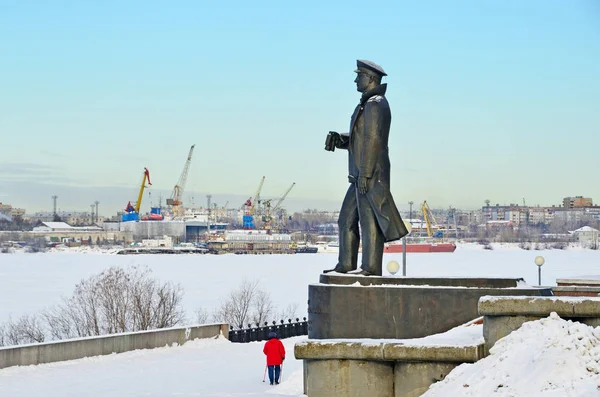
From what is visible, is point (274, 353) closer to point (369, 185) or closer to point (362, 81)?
point (369, 185)

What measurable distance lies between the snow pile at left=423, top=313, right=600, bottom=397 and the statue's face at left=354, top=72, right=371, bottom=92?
198 inches

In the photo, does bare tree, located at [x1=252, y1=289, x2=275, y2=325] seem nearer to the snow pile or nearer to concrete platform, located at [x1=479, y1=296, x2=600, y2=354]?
concrete platform, located at [x1=479, y1=296, x2=600, y2=354]

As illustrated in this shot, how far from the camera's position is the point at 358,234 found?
1241cm

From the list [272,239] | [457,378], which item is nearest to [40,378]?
[457,378]

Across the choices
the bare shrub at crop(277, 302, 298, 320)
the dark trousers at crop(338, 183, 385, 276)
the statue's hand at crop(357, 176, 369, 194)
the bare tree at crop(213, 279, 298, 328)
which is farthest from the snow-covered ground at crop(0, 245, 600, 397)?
the bare shrub at crop(277, 302, 298, 320)

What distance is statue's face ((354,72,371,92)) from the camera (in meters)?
12.4

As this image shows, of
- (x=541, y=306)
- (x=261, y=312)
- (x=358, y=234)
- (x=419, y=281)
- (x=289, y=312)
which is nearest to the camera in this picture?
(x=541, y=306)

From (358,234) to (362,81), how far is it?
2.11 m

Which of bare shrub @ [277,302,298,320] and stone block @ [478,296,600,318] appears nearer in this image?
stone block @ [478,296,600,318]

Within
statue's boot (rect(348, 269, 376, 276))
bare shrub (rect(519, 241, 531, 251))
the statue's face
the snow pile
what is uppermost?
the statue's face

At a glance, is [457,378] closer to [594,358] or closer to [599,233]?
[594,358]

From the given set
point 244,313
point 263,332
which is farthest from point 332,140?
point 244,313

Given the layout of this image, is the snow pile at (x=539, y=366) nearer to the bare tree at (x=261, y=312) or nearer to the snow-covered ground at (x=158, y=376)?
the snow-covered ground at (x=158, y=376)

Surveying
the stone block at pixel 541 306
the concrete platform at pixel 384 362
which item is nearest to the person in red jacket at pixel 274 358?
the concrete platform at pixel 384 362
